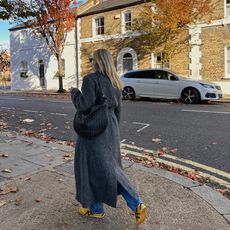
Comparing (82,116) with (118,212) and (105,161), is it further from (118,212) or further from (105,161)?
(118,212)

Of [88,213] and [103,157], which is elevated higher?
[103,157]

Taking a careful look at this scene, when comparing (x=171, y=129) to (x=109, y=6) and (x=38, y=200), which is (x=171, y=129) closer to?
(x=38, y=200)

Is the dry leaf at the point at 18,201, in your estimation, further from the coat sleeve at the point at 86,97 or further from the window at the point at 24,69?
the window at the point at 24,69

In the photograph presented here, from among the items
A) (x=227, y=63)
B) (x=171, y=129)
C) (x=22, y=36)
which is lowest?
(x=171, y=129)

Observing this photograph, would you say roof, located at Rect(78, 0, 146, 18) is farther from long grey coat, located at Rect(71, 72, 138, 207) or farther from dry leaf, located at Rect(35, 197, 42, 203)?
long grey coat, located at Rect(71, 72, 138, 207)

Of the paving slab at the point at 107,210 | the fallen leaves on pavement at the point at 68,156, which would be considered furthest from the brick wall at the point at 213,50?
the paving slab at the point at 107,210

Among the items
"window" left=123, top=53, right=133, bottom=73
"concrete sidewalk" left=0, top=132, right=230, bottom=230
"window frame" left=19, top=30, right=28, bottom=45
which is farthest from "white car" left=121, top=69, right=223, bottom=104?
"window frame" left=19, top=30, right=28, bottom=45

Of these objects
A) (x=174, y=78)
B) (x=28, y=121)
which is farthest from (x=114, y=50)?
(x=28, y=121)

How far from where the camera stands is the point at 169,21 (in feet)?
67.4

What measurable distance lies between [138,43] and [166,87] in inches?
353

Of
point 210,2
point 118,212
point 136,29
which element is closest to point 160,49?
point 136,29

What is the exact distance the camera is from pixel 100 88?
355cm

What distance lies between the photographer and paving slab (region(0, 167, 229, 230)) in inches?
148

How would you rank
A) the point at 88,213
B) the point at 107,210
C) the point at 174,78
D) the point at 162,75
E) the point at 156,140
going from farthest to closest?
the point at 162,75 → the point at 174,78 → the point at 156,140 → the point at 107,210 → the point at 88,213
